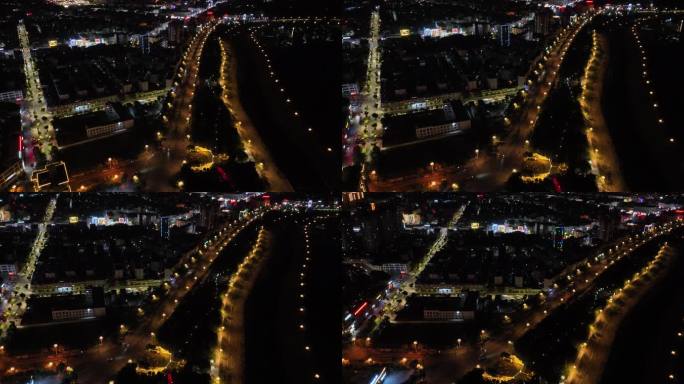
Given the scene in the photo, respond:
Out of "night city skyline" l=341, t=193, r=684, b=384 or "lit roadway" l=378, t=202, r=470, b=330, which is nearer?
"night city skyline" l=341, t=193, r=684, b=384

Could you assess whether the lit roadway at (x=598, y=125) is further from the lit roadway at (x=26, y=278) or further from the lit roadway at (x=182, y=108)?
the lit roadway at (x=26, y=278)

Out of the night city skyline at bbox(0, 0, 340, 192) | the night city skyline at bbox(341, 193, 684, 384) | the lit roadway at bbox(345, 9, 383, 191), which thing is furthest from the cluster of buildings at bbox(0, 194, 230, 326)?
the night city skyline at bbox(341, 193, 684, 384)

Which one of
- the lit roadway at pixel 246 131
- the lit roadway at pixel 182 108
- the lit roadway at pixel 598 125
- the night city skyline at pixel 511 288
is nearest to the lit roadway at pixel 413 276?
the night city skyline at pixel 511 288

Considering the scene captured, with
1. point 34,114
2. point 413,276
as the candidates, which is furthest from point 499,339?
point 34,114

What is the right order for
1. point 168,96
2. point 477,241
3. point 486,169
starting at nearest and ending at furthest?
point 486,169 → point 168,96 → point 477,241

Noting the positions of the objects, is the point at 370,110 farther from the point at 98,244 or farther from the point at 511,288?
the point at 98,244

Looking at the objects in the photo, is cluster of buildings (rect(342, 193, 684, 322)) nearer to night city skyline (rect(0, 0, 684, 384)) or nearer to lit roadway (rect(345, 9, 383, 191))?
night city skyline (rect(0, 0, 684, 384))
